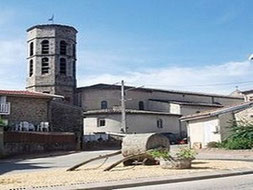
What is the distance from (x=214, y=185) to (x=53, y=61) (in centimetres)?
4419

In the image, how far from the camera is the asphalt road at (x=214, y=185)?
1107 centimetres

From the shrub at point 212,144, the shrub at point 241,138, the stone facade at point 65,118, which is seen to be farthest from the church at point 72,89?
the shrub at point 241,138

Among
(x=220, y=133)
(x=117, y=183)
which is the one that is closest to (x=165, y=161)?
(x=117, y=183)

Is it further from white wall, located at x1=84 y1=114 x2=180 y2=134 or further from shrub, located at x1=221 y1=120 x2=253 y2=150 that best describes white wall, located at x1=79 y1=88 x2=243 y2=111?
shrub, located at x1=221 y1=120 x2=253 y2=150

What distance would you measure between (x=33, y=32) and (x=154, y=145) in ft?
131

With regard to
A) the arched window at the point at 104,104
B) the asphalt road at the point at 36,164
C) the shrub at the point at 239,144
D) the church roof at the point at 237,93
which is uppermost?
the church roof at the point at 237,93

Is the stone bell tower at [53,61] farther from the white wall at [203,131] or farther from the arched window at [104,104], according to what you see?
the white wall at [203,131]

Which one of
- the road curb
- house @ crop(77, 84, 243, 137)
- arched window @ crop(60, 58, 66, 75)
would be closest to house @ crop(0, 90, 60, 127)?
house @ crop(77, 84, 243, 137)

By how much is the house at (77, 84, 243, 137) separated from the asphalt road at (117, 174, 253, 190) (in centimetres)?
3849

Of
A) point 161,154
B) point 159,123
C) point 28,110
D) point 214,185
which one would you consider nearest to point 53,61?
point 28,110

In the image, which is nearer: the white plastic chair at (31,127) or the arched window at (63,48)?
the white plastic chair at (31,127)

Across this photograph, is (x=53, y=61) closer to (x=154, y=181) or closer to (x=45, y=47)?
(x=45, y=47)

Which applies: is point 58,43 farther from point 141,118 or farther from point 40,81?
point 141,118

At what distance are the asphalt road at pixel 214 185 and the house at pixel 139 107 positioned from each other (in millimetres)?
38489
